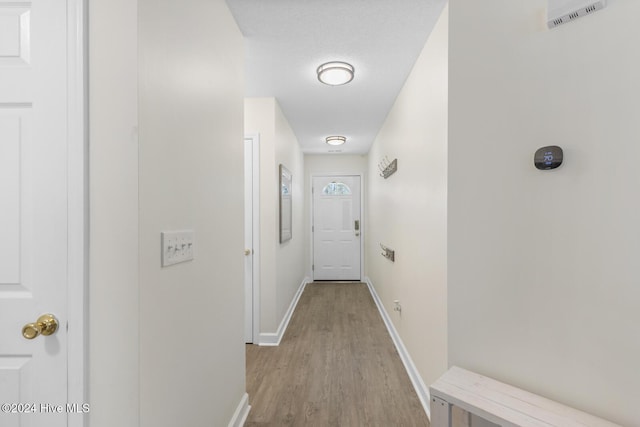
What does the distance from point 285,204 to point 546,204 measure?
2820 mm

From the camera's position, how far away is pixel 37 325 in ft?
2.91

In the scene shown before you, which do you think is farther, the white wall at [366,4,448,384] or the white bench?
the white wall at [366,4,448,384]

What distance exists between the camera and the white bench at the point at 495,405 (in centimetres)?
72

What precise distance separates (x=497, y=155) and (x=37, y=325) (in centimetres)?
154

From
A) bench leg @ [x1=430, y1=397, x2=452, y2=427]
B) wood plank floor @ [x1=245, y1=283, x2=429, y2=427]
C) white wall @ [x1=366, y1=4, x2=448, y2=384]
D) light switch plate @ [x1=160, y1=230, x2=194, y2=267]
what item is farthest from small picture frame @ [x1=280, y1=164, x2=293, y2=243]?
bench leg @ [x1=430, y1=397, x2=452, y2=427]

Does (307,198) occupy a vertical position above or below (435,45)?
below

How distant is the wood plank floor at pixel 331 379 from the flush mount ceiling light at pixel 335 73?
2.39m

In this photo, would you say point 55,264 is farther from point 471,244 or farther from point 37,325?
point 471,244

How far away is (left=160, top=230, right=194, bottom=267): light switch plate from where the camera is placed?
100cm

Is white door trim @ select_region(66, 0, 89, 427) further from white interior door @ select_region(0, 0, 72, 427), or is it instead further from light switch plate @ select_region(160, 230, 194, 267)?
light switch plate @ select_region(160, 230, 194, 267)

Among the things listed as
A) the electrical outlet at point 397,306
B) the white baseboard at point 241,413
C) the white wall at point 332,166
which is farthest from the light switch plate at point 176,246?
the white wall at point 332,166

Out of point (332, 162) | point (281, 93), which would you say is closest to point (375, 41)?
point (281, 93)

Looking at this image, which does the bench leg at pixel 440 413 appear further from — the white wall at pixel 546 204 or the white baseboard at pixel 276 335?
the white baseboard at pixel 276 335

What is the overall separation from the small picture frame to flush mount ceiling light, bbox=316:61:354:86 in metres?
1.10
